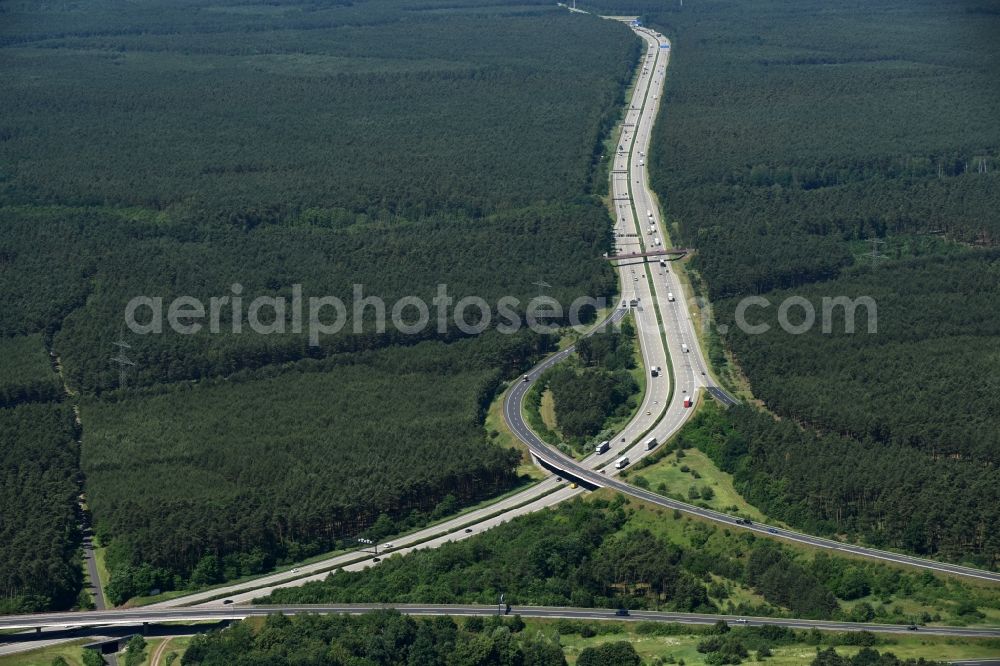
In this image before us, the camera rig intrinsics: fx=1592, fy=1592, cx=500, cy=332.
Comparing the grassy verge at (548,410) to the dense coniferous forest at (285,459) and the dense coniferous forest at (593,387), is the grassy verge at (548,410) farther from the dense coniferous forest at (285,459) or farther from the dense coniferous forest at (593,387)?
the dense coniferous forest at (285,459)

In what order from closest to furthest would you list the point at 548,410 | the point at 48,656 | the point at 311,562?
the point at 48,656 → the point at 311,562 → the point at 548,410

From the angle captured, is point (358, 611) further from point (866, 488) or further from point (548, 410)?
point (548, 410)

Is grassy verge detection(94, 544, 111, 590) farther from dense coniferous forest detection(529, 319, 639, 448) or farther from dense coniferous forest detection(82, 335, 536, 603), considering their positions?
dense coniferous forest detection(529, 319, 639, 448)

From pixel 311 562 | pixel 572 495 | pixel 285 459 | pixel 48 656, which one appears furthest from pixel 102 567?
pixel 572 495

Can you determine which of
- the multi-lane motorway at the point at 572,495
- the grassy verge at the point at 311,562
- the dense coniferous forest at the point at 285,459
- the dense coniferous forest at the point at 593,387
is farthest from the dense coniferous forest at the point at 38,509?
the dense coniferous forest at the point at 593,387

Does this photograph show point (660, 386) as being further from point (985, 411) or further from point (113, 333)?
point (113, 333)

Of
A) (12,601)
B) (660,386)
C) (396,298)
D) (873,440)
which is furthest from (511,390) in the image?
(12,601)

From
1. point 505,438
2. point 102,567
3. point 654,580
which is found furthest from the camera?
point 505,438

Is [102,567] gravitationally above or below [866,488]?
below
